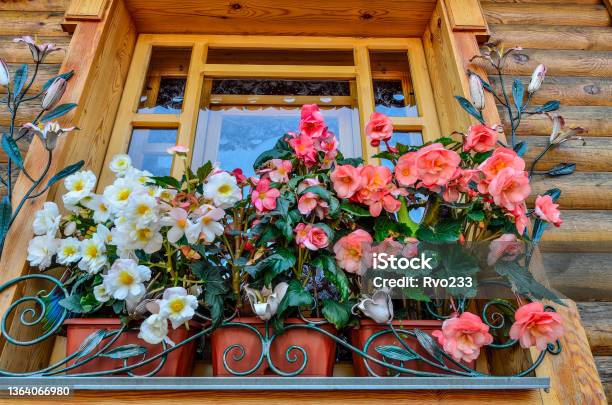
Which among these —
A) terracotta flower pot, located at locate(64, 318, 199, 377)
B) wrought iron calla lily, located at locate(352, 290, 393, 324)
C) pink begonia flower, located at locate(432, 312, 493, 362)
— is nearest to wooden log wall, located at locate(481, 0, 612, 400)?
pink begonia flower, located at locate(432, 312, 493, 362)

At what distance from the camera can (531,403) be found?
1035 millimetres

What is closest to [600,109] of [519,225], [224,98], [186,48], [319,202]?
[519,225]

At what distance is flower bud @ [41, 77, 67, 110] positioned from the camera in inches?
54.3

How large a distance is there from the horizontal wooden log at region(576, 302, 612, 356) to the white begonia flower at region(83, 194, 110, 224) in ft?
4.41

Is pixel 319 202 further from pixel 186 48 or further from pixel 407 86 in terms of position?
pixel 186 48

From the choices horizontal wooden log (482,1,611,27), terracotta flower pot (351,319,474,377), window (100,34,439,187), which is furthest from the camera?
horizontal wooden log (482,1,611,27)

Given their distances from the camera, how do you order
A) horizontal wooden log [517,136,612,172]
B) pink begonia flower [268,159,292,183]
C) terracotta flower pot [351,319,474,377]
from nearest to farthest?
1. terracotta flower pot [351,319,474,377]
2. pink begonia flower [268,159,292,183]
3. horizontal wooden log [517,136,612,172]

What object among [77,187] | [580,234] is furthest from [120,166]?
[580,234]

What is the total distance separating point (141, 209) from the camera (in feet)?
3.40

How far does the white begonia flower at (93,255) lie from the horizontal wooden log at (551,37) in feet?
5.55

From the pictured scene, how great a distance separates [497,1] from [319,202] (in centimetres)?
152

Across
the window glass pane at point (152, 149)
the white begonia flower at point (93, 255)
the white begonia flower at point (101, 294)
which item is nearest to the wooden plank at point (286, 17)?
the window glass pane at point (152, 149)

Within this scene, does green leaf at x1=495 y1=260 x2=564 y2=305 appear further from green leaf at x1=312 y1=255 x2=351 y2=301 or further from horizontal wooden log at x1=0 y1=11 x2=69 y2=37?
horizontal wooden log at x1=0 y1=11 x2=69 y2=37

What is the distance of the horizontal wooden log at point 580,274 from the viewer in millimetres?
1354
